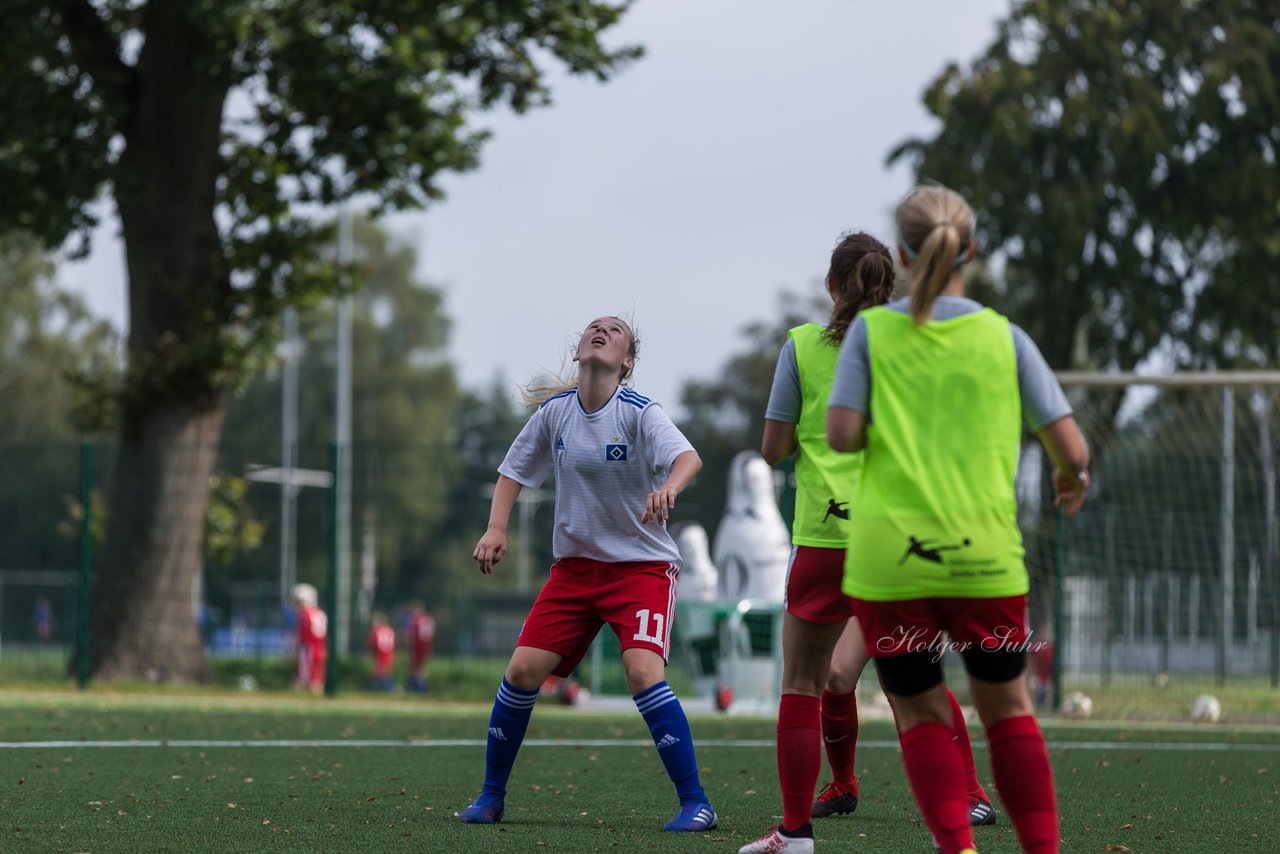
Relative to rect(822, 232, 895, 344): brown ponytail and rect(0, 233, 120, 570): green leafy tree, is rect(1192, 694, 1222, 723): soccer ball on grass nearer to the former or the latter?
rect(822, 232, 895, 344): brown ponytail

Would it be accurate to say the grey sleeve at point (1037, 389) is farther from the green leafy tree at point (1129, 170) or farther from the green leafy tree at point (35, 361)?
the green leafy tree at point (35, 361)

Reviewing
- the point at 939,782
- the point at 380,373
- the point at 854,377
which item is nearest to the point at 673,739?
the point at 939,782

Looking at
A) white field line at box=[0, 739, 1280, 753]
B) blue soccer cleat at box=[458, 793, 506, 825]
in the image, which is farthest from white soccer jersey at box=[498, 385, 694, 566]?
white field line at box=[0, 739, 1280, 753]

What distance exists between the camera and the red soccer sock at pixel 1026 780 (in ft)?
12.7

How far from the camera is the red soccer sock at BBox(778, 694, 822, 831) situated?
4883 millimetres

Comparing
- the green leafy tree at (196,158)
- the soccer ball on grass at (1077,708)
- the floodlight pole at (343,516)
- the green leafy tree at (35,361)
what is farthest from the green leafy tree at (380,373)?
the soccer ball on grass at (1077,708)

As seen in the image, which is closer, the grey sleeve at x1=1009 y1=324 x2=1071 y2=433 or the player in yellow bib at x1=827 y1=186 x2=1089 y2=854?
the player in yellow bib at x1=827 y1=186 x2=1089 y2=854

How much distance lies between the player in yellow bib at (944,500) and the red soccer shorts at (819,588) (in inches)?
40.9

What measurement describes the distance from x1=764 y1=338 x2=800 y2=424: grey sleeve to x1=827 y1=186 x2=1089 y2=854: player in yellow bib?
1.00 meters

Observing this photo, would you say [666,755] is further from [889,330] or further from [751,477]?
[751,477]

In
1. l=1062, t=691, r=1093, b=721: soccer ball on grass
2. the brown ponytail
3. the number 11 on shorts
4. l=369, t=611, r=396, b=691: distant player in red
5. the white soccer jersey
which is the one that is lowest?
l=369, t=611, r=396, b=691: distant player in red

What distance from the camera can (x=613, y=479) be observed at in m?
5.75

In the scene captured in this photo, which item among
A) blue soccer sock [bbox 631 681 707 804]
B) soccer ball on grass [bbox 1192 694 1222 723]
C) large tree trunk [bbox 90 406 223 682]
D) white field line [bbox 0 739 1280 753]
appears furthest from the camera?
large tree trunk [bbox 90 406 223 682]

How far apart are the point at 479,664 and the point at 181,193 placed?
11.7 metres
